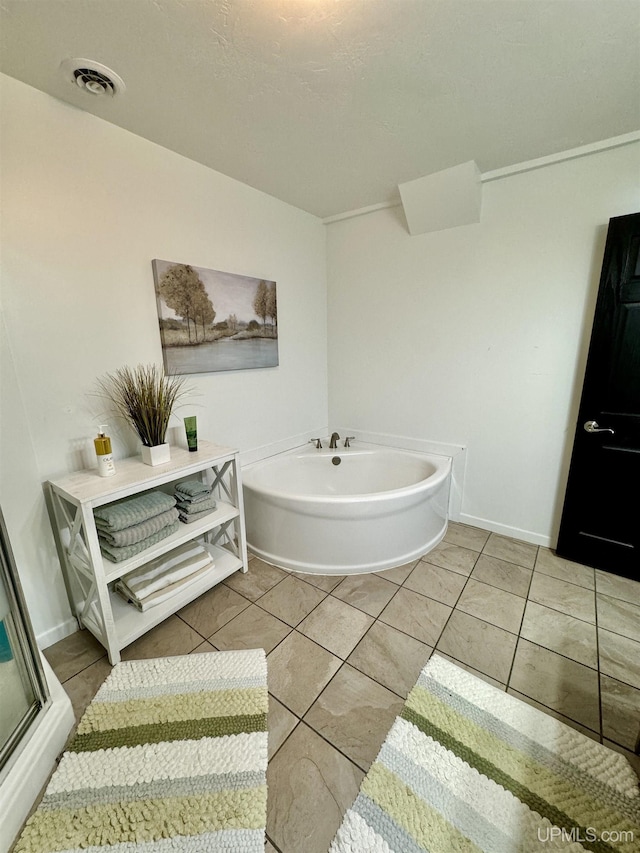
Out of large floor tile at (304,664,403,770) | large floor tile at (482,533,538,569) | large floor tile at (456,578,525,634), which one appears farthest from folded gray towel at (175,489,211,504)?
large floor tile at (482,533,538,569)

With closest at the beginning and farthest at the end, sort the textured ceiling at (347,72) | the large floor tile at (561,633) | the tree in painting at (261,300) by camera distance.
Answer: the textured ceiling at (347,72), the large floor tile at (561,633), the tree in painting at (261,300)

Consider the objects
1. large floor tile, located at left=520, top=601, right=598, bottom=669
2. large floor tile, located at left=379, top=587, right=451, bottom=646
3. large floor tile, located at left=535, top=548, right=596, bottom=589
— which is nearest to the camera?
large floor tile, located at left=520, top=601, right=598, bottom=669

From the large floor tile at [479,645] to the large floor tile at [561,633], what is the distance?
121 mm

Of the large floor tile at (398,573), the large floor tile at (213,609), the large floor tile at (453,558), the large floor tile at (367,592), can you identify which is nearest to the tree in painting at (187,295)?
the large floor tile at (213,609)

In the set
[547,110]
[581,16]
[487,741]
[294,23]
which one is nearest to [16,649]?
[487,741]

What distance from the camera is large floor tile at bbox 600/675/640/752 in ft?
3.84

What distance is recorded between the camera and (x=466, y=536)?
7.82ft

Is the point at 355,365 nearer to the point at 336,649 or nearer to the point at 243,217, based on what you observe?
the point at 243,217

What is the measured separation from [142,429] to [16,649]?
882mm

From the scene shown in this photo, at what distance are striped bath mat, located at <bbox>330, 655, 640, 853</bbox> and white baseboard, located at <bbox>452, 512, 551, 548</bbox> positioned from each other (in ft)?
4.09

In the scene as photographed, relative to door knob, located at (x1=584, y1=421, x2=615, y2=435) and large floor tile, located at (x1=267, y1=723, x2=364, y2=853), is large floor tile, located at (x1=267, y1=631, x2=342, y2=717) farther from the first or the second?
door knob, located at (x1=584, y1=421, x2=615, y2=435)

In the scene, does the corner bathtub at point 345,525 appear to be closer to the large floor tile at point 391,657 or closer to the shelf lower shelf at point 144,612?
the shelf lower shelf at point 144,612

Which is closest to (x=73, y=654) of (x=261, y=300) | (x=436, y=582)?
(x=436, y=582)

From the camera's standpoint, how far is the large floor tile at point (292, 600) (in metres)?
1.70
